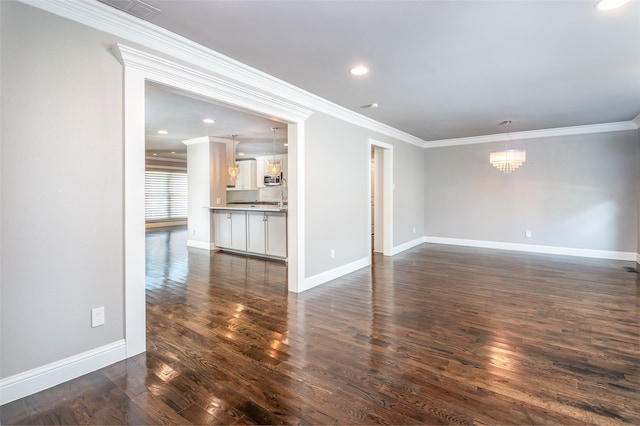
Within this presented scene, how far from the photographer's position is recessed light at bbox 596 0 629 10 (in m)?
2.07

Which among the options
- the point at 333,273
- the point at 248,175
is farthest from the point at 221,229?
the point at 248,175

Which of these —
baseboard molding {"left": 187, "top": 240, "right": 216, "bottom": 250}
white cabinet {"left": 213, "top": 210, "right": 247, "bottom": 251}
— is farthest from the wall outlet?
baseboard molding {"left": 187, "top": 240, "right": 216, "bottom": 250}

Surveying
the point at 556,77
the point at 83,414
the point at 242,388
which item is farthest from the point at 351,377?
the point at 556,77

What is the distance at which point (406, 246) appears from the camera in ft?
23.3

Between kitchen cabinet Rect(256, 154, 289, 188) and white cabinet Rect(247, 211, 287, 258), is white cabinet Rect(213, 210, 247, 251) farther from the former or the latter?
kitchen cabinet Rect(256, 154, 289, 188)

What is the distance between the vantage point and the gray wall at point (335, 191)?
4.23 meters

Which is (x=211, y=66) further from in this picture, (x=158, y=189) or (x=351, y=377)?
(x=158, y=189)

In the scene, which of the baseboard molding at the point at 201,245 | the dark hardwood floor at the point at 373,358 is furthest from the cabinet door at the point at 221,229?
the dark hardwood floor at the point at 373,358

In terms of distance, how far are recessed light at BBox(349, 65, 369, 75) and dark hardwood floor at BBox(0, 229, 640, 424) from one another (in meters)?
2.54

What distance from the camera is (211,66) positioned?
285cm

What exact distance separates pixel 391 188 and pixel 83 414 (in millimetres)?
5670

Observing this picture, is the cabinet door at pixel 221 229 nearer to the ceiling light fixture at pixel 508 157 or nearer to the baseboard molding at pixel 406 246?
the baseboard molding at pixel 406 246

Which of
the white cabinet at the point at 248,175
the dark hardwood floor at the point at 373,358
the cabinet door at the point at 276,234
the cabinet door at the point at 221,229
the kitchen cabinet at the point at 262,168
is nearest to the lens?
the dark hardwood floor at the point at 373,358

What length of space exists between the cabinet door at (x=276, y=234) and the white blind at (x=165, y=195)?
22.4 ft
